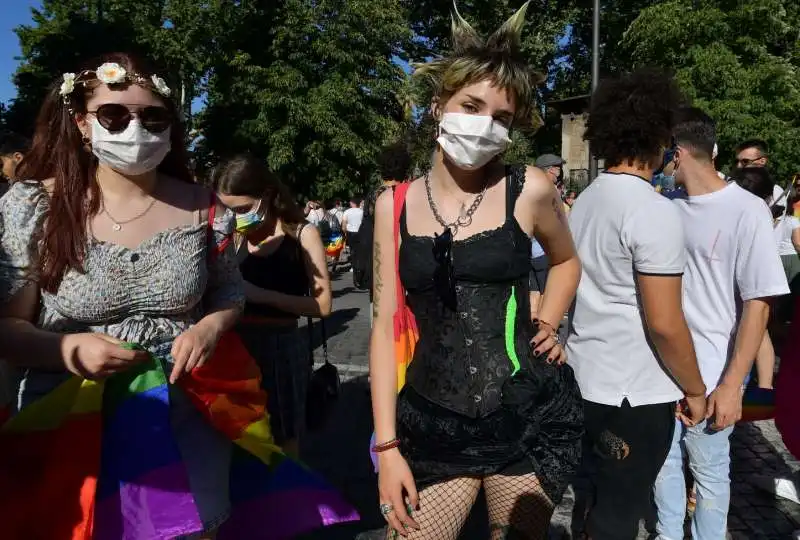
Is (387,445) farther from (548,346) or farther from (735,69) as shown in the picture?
(735,69)

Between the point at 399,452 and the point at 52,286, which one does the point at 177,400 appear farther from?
the point at 399,452

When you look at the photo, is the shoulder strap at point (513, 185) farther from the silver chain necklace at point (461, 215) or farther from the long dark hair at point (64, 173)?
the long dark hair at point (64, 173)

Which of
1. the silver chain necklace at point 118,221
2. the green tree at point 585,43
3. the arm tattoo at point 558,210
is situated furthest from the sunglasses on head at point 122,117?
the green tree at point 585,43

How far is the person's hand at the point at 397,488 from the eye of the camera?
5.82 feet

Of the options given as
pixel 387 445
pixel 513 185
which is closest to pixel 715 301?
pixel 513 185

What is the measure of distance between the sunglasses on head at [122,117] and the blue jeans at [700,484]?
232 centimetres

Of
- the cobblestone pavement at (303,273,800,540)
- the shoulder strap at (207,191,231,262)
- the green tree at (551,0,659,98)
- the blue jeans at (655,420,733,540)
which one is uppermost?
the green tree at (551,0,659,98)

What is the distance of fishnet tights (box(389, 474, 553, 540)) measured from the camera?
1832 millimetres

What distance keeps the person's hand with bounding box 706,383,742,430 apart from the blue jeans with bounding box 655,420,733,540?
0.11m

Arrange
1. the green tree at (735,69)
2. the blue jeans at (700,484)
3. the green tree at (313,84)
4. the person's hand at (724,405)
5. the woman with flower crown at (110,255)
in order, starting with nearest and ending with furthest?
the woman with flower crown at (110,255) → the person's hand at (724,405) → the blue jeans at (700,484) → the green tree at (735,69) → the green tree at (313,84)

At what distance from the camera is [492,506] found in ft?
6.20

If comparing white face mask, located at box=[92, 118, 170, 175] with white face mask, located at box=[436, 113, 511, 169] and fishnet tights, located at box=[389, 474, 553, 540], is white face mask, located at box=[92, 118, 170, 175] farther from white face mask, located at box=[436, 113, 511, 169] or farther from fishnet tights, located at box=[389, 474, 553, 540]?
fishnet tights, located at box=[389, 474, 553, 540]

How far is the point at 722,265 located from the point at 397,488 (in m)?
1.73

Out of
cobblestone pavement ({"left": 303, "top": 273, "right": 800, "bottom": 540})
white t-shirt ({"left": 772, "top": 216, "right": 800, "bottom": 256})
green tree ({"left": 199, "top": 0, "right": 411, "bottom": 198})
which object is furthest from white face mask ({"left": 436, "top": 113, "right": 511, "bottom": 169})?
green tree ({"left": 199, "top": 0, "right": 411, "bottom": 198})
